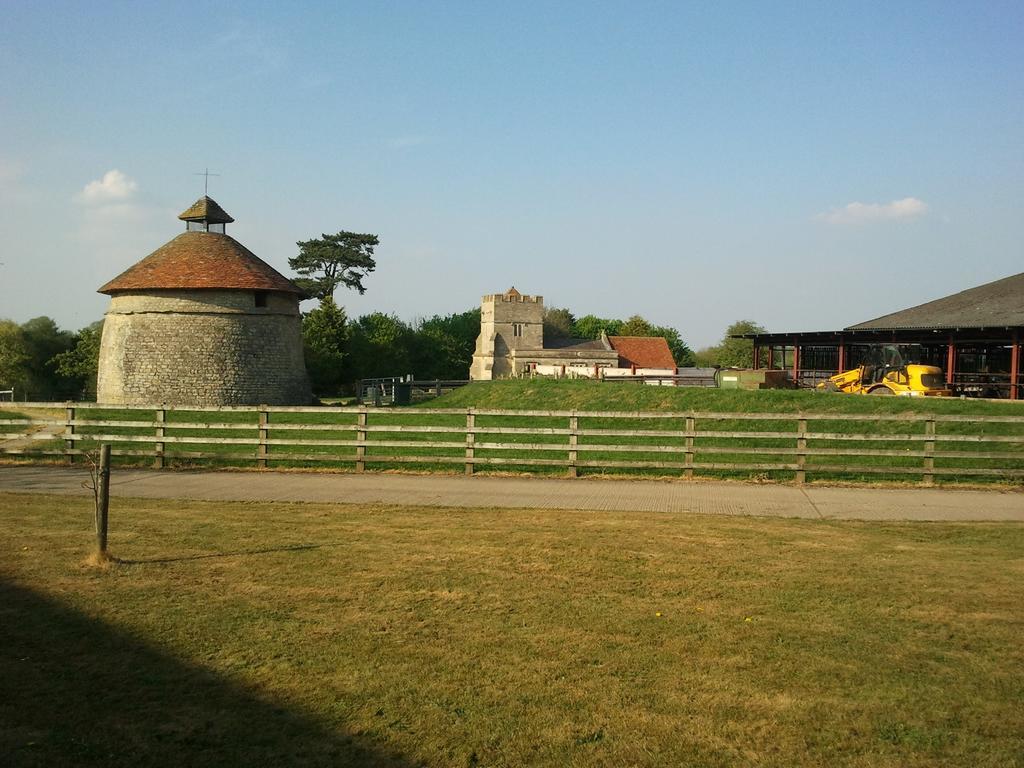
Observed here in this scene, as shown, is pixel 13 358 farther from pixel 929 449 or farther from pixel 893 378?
pixel 929 449

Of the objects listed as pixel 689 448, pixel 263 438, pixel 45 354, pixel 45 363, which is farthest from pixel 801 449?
pixel 45 354

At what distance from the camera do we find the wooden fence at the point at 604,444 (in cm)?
1319

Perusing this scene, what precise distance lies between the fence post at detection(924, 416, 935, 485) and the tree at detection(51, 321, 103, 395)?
51.3 metres

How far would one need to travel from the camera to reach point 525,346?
287 feet

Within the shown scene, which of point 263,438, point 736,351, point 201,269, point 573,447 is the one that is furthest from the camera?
point 736,351

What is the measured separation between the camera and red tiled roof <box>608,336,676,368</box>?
88.2m

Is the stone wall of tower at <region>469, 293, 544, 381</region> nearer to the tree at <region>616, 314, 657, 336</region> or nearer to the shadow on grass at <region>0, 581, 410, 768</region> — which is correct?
the tree at <region>616, 314, 657, 336</region>

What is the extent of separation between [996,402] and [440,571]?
19.3 m

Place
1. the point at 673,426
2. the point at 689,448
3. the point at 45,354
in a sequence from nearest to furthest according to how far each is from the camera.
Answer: the point at 689,448 → the point at 673,426 → the point at 45,354

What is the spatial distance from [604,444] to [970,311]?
22439 millimetres

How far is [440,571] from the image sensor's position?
7379 millimetres

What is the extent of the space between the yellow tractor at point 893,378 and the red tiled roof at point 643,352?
191ft

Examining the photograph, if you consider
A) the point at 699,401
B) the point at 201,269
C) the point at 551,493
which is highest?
the point at 201,269

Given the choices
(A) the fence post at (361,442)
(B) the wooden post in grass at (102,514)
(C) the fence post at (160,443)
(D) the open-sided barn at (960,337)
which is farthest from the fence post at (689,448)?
(D) the open-sided barn at (960,337)
